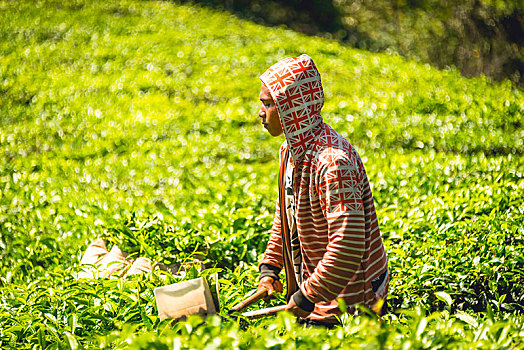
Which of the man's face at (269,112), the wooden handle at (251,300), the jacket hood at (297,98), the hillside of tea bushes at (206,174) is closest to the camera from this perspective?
the jacket hood at (297,98)

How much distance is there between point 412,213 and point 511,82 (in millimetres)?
4941

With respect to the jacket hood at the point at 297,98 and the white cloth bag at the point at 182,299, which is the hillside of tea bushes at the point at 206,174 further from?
the jacket hood at the point at 297,98

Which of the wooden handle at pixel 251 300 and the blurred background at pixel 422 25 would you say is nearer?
the wooden handle at pixel 251 300

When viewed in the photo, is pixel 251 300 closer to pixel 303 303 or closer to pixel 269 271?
pixel 269 271

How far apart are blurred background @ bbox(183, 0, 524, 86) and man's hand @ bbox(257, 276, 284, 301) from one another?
751cm

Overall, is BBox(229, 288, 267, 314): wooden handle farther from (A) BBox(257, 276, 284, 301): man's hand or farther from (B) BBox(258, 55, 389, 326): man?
(B) BBox(258, 55, 389, 326): man

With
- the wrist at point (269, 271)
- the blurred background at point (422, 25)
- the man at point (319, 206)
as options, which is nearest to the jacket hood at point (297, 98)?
the man at point (319, 206)

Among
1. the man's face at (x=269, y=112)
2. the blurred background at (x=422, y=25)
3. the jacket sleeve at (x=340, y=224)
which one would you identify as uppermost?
the man's face at (x=269, y=112)

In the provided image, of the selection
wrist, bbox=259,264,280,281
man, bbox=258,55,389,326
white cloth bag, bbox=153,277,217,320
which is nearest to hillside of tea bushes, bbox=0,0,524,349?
white cloth bag, bbox=153,277,217,320

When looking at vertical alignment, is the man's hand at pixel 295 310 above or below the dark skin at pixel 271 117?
below

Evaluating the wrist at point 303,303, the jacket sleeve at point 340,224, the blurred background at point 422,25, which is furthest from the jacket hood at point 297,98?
the blurred background at point 422,25

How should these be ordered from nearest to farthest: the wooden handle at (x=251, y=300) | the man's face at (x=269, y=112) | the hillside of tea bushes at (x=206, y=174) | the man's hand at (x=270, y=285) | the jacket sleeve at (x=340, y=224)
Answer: the jacket sleeve at (x=340, y=224) → the man's face at (x=269, y=112) → the wooden handle at (x=251, y=300) → the man's hand at (x=270, y=285) → the hillside of tea bushes at (x=206, y=174)

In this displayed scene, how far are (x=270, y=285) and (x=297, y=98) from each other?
102 centimetres

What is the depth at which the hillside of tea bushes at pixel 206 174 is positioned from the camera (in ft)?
10.3
